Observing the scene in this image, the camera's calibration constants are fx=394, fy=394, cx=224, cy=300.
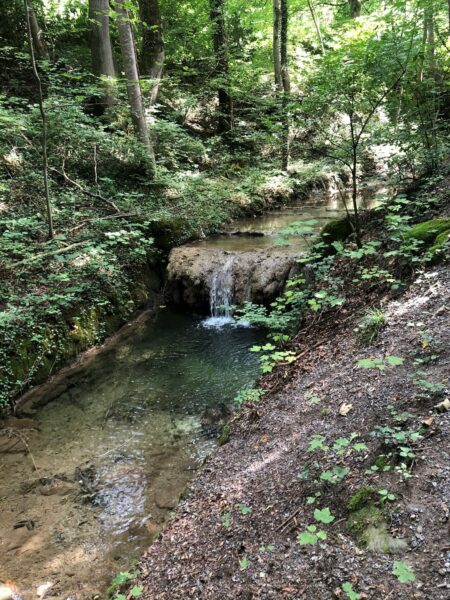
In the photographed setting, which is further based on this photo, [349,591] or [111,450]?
[111,450]

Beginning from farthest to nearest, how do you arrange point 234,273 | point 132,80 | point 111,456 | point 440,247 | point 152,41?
point 152,41
point 132,80
point 234,273
point 111,456
point 440,247

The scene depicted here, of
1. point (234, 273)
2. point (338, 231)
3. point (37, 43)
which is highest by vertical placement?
point (37, 43)

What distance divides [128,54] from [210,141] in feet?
15.5

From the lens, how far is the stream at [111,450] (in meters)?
3.76

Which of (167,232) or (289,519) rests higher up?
(167,232)

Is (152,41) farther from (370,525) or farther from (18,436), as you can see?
(370,525)

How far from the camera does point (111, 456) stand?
16.6 ft

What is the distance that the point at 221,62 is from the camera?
588 inches

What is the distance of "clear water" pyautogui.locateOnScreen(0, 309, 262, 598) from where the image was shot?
376 centimetres

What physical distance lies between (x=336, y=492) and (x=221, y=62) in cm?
1608

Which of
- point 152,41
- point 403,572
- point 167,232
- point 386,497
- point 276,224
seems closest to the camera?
point 403,572

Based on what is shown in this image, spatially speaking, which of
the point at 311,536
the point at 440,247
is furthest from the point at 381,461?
the point at 440,247

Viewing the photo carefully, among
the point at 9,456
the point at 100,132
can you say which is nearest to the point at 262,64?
the point at 100,132

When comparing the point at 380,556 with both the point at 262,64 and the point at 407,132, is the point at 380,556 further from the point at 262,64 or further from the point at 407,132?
the point at 262,64
